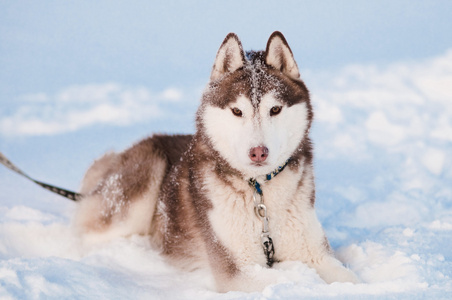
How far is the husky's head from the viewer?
3385 mm

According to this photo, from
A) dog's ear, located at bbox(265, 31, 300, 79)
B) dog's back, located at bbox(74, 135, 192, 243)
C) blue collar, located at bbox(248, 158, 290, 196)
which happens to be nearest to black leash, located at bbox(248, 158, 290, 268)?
blue collar, located at bbox(248, 158, 290, 196)

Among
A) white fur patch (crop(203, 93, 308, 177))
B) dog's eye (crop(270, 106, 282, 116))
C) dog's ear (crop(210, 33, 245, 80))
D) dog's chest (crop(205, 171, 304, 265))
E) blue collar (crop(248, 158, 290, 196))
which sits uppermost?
dog's ear (crop(210, 33, 245, 80))

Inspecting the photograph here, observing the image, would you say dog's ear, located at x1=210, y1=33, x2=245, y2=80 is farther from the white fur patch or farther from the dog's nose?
the dog's nose

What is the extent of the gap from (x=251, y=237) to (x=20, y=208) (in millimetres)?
3544

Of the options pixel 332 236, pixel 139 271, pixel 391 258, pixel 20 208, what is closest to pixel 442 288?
pixel 391 258

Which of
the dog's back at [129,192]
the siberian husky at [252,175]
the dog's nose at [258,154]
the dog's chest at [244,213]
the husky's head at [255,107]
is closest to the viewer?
the dog's nose at [258,154]

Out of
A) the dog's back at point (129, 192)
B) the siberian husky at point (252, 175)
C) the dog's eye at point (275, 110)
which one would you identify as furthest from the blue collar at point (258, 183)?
the dog's back at point (129, 192)

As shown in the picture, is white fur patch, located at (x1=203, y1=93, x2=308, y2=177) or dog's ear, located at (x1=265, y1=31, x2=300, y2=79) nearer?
white fur patch, located at (x1=203, y1=93, x2=308, y2=177)

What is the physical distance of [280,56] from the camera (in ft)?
12.4

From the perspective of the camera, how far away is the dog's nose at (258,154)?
3.26 metres

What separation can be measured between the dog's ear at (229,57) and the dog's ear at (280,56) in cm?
21

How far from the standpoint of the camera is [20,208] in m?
5.95

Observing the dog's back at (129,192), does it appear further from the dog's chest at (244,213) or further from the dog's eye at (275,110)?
the dog's eye at (275,110)

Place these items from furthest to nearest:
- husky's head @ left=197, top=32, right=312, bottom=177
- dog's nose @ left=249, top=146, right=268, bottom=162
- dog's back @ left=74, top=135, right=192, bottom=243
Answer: dog's back @ left=74, top=135, right=192, bottom=243 → husky's head @ left=197, top=32, right=312, bottom=177 → dog's nose @ left=249, top=146, right=268, bottom=162
